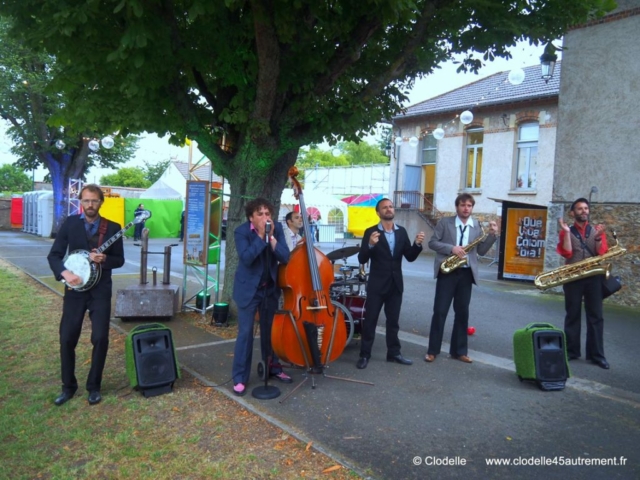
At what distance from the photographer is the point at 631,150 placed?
10617 millimetres

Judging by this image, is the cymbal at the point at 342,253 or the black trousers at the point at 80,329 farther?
the cymbal at the point at 342,253

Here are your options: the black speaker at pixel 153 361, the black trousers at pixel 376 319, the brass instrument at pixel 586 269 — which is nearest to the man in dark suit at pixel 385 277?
the black trousers at pixel 376 319

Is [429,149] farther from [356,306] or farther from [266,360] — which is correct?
[266,360]

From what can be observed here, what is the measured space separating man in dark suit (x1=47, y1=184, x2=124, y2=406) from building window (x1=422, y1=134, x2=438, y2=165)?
67.6 feet

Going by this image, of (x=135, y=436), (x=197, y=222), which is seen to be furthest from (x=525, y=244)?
(x=135, y=436)

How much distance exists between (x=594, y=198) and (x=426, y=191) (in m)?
13.7

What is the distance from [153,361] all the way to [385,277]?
2.59 m

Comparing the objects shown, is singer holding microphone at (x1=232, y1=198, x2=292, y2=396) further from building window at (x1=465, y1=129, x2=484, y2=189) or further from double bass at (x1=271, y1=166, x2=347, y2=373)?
building window at (x1=465, y1=129, x2=484, y2=189)

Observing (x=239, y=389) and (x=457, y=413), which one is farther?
(x=239, y=389)

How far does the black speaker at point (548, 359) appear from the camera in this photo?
5145mm

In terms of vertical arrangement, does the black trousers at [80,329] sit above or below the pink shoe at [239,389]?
above

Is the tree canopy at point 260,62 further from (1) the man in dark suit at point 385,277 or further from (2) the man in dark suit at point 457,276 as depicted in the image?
(2) the man in dark suit at point 457,276

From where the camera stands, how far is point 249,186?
7.43 metres

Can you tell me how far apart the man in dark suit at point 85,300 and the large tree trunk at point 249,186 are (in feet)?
8.70
